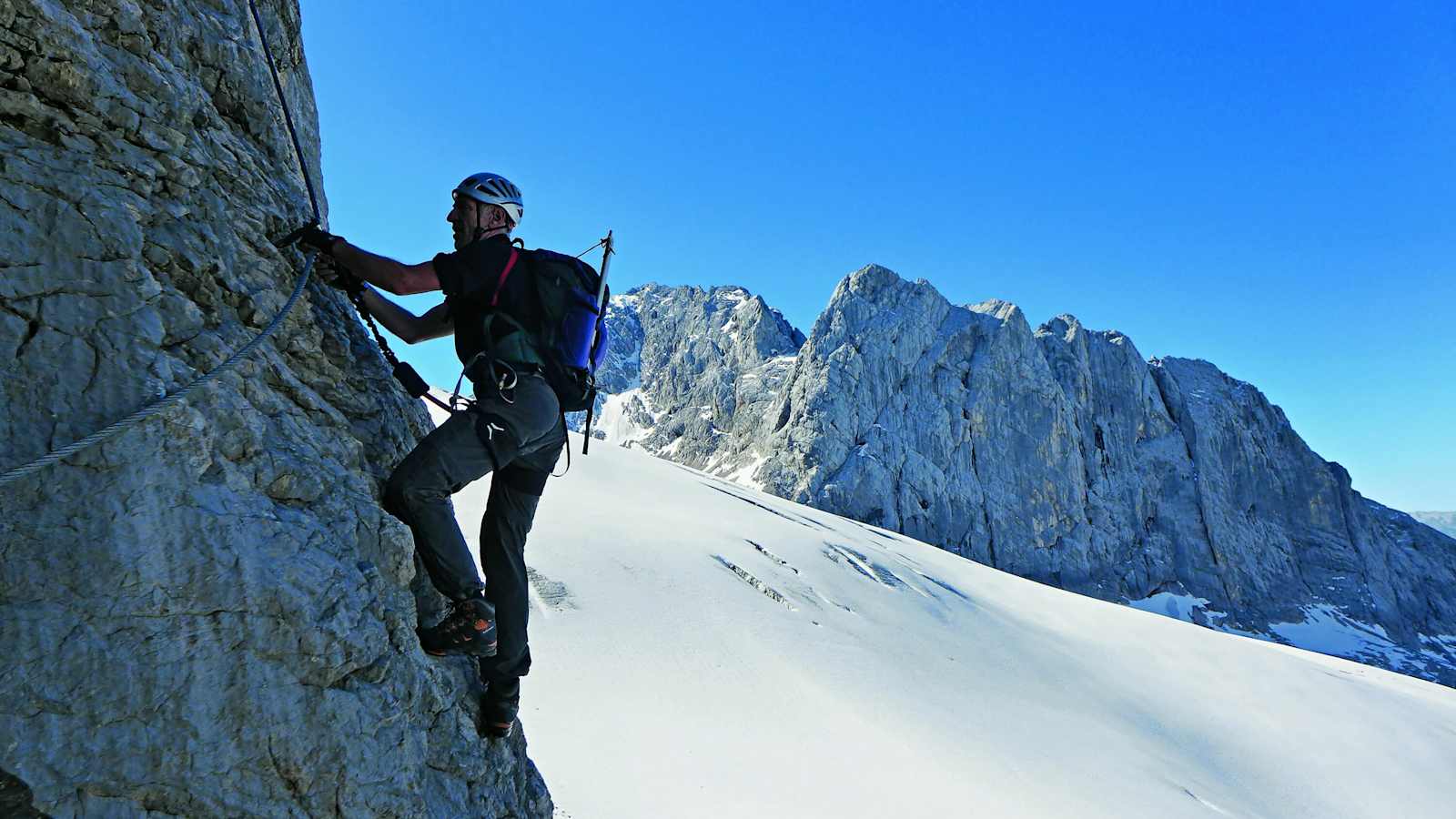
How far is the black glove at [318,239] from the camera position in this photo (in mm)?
4875

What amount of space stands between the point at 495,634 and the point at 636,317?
615 feet

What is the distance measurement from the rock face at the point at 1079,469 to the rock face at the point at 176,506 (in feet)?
290

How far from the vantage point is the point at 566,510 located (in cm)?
2744

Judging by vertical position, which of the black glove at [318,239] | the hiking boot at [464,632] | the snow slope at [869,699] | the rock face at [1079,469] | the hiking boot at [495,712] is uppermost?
the rock face at [1079,469]

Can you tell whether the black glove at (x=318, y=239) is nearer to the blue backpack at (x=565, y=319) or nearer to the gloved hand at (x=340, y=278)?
the gloved hand at (x=340, y=278)

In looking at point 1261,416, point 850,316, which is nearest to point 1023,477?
point 850,316

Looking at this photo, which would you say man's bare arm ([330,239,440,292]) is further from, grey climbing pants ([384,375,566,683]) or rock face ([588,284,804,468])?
rock face ([588,284,804,468])

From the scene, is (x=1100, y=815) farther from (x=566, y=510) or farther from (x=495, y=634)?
(x=566, y=510)

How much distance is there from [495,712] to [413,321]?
2708mm

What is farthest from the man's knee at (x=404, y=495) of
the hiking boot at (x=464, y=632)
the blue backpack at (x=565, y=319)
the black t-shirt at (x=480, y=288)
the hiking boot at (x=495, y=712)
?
the hiking boot at (x=495, y=712)

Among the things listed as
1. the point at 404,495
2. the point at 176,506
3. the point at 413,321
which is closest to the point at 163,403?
the point at 176,506

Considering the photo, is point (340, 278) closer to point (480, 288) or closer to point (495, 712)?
point (480, 288)

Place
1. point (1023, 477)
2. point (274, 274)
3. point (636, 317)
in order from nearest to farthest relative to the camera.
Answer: point (274, 274), point (1023, 477), point (636, 317)

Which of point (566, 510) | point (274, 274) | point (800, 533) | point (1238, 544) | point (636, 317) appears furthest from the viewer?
point (636, 317)
